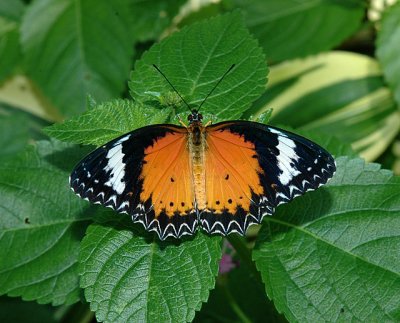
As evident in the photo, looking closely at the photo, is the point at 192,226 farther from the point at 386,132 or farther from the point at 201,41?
the point at 386,132

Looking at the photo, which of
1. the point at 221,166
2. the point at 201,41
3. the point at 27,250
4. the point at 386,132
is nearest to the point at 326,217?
the point at 221,166

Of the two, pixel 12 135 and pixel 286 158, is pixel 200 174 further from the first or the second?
pixel 12 135

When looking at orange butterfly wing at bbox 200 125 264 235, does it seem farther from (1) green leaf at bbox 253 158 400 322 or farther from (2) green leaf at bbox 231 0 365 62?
(2) green leaf at bbox 231 0 365 62

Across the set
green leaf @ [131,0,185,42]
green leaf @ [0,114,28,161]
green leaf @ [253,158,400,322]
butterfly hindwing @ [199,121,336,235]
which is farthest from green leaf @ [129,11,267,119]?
green leaf @ [0,114,28,161]

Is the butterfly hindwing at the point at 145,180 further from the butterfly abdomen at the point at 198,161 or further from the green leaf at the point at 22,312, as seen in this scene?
the green leaf at the point at 22,312

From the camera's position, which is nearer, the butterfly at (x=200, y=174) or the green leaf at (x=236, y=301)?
the butterfly at (x=200, y=174)

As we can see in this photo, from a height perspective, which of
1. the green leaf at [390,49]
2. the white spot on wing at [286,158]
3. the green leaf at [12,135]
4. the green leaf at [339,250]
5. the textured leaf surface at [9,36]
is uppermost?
the textured leaf surface at [9,36]

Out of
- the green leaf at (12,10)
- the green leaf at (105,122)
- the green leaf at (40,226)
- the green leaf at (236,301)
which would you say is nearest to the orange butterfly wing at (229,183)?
the green leaf at (105,122)
